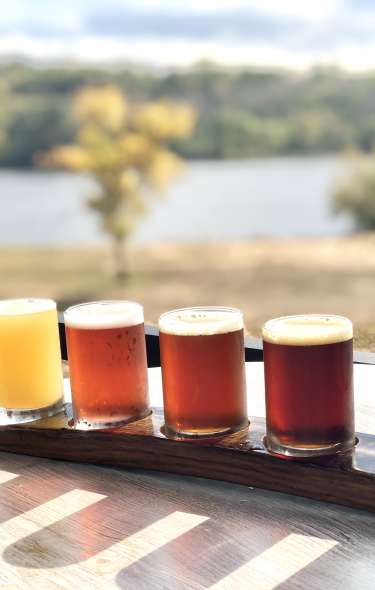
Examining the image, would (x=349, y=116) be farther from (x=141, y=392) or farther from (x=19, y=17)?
(x=141, y=392)

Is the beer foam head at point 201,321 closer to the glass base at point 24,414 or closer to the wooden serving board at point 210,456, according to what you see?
the wooden serving board at point 210,456

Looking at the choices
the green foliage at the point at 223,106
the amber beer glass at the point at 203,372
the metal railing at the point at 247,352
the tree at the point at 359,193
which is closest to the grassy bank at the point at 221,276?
the tree at the point at 359,193

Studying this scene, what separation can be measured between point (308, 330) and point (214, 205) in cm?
2389

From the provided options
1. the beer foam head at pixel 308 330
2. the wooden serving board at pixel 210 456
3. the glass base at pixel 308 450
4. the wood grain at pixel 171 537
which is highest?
the beer foam head at pixel 308 330

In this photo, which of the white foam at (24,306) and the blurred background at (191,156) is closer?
the white foam at (24,306)

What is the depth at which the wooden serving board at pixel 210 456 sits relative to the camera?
1.11m

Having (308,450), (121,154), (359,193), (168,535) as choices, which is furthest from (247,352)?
(359,193)

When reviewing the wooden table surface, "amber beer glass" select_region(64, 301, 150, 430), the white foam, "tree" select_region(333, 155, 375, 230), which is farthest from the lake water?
the wooden table surface

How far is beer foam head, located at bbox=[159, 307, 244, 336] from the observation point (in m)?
1.20

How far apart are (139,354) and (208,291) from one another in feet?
66.8

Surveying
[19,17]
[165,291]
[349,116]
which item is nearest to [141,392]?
[165,291]

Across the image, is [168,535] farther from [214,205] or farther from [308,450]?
[214,205]

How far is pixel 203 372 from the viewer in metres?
1.20

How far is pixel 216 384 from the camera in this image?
1200mm
